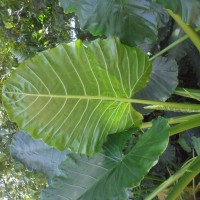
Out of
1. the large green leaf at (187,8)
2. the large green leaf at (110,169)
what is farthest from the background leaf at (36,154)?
the large green leaf at (187,8)

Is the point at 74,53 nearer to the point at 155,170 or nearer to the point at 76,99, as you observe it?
the point at 76,99

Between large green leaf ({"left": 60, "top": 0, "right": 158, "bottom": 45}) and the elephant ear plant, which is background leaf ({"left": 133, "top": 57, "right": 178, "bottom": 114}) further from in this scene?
large green leaf ({"left": 60, "top": 0, "right": 158, "bottom": 45})

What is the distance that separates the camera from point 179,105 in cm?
125

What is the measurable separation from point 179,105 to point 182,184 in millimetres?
238

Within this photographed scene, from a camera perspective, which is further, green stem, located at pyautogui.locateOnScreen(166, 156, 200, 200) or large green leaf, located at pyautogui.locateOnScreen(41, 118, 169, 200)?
green stem, located at pyautogui.locateOnScreen(166, 156, 200, 200)

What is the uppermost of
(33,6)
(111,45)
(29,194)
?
(33,6)

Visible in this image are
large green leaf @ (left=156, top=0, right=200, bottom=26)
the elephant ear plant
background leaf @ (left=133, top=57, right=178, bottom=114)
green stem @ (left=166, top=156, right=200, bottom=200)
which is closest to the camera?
large green leaf @ (left=156, top=0, right=200, bottom=26)

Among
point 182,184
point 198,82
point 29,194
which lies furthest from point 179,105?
point 29,194

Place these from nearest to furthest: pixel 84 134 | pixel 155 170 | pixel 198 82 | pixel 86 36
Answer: pixel 84 134
pixel 198 82
pixel 155 170
pixel 86 36

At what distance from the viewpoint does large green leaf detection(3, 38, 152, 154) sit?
42.1 inches

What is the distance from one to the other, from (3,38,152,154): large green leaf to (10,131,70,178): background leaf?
0.36m

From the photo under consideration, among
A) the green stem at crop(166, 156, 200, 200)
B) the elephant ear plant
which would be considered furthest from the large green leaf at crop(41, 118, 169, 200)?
the green stem at crop(166, 156, 200, 200)

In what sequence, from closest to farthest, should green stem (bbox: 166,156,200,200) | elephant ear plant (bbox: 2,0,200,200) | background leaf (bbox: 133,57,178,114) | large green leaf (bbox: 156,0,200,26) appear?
A: large green leaf (bbox: 156,0,200,26)
elephant ear plant (bbox: 2,0,200,200)
green stem (bbox: 166,156,200,200)
background leaf (bbox: 133,57,178,114)

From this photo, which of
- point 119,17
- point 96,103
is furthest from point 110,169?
point 119,17
